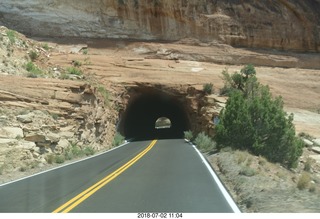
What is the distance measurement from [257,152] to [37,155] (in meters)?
10.5

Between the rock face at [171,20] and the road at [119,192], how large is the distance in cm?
3383

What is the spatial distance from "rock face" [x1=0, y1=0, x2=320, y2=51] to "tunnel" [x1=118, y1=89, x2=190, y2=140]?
7.61 meters

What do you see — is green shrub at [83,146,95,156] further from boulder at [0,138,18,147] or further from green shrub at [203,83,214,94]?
green shrub at [203,83,214,94]

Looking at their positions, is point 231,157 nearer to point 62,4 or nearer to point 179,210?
point 179,210

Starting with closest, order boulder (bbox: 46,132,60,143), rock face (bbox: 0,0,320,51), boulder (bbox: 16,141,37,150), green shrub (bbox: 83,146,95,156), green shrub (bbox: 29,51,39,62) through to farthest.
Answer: boulder (bbox: 16,141,37,150)
boulder (bbox: 46,132,60,143)
green shrub (bbox: 83,146,95,156)
green shrub (bbox: 29,51,39,62)
rock face (bbox: 0,0,320,51)

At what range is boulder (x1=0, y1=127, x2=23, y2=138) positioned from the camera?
18312mm

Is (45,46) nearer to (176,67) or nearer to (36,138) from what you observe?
(176,67)

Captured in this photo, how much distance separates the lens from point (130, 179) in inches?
509

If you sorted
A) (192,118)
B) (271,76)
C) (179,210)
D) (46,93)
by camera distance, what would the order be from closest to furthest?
(179,210) < (46,93) < (192,118) < (271,76)

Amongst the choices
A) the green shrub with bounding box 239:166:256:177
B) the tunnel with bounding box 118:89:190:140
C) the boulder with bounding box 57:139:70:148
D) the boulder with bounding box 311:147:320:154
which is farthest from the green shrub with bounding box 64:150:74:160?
the tunnel with bounding box 118:89:190:140

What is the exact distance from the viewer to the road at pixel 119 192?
8711 millimetres

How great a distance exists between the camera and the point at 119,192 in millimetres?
10523

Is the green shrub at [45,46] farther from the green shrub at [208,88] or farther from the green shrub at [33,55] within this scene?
the green shrub at [208,88]

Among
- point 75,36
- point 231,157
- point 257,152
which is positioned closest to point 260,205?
point 231,157
